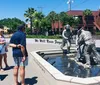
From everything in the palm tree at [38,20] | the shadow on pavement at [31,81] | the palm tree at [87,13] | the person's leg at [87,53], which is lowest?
the shadow on pavement at [31,81]

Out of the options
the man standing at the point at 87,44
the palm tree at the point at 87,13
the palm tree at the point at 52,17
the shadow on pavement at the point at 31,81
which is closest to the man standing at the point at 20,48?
the shadow on pavement at the point at 31,81

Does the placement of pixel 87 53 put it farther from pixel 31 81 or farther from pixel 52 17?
pixel 52 17

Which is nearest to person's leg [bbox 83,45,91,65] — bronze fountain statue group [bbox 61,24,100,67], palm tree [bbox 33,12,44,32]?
bronze fountain statue group [bbox 61,24,100,67]

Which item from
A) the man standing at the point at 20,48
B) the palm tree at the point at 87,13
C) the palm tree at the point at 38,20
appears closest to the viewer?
the man standing at the point at 20,48

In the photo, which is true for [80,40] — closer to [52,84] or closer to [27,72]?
[27,72]

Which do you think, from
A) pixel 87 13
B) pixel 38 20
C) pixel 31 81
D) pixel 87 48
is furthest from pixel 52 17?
pixel 31 81

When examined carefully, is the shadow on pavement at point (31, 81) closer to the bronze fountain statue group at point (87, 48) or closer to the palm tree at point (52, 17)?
the bronze fountain statue group at point (87, 48)

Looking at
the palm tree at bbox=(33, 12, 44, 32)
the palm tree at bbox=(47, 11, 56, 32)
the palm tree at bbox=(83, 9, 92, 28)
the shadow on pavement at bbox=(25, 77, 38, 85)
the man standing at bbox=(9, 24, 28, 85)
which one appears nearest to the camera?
the man standing at bbox=(9, 24, 28, 85)

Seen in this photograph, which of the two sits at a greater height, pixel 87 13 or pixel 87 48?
pixel 87 13

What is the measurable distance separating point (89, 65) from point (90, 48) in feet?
2.01

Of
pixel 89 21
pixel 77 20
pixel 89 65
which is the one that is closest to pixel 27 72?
pixel 89 65

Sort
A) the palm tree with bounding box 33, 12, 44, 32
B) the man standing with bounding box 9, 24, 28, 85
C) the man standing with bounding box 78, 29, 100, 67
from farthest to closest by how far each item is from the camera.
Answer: the palm tree with bounding box 33, 12, 44, 32
the man standing with bounding box 78, 29, 100, 67
the man standing with bounding box 9, 24, 28, 85

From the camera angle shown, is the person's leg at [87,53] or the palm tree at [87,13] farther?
the palm tree at [87,13]

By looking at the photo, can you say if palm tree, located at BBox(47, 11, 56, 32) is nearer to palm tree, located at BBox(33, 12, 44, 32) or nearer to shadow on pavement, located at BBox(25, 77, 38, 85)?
palm tree, located at BBox(33, 12, 44, 32)
